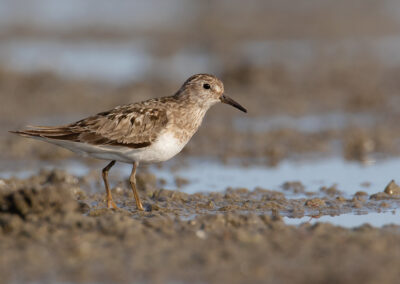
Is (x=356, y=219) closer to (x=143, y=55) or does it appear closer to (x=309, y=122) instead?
(x=309, y=122)

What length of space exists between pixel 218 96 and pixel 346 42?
15246 mm

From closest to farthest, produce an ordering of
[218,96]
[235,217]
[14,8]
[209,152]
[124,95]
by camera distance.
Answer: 1. [235,217]
2. [218,96]
3. [209,152]
4. [124,95]
5. [14,8]

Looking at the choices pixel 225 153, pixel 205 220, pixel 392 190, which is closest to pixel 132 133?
pixel 205 220

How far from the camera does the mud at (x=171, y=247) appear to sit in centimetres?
664

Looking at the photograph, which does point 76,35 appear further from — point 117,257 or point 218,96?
point 117,257

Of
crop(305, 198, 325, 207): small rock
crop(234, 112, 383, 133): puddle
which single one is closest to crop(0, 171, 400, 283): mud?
crop(305, 198, 325, 207): small rock

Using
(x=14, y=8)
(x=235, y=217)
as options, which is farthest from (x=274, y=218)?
(x=14, y=8)

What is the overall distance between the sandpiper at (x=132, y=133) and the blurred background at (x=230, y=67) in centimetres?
354

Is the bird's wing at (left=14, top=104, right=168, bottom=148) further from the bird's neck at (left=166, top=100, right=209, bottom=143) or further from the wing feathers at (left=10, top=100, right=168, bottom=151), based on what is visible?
the bird's neck at (left=166, top=100, right=209, bottom=143)

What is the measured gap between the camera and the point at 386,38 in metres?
25.6

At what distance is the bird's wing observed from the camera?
9.64 m

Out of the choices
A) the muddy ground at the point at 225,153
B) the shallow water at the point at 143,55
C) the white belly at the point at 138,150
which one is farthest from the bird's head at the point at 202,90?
the shallow water at the point at 143,55

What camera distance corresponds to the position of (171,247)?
7.36 meters

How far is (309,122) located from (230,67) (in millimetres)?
4443
